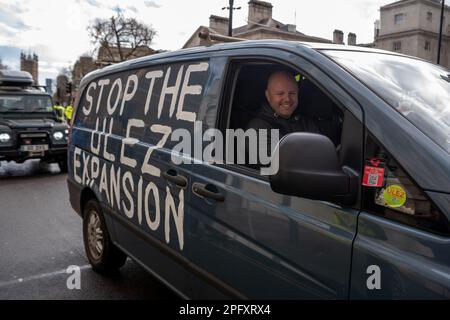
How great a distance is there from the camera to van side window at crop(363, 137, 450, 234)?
147 centimetres

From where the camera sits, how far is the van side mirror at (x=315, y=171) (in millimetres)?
1615

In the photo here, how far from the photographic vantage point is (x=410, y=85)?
1931mm

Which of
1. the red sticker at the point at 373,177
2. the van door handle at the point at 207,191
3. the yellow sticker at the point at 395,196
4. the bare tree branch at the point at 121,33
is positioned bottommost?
the van door handle at the point at 207,191

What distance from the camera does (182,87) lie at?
2.75 metres

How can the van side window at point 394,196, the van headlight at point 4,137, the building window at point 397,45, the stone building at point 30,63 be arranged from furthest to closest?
the stone building at point 30,63, the building window at point 397,45, the van headlight at point 4,137, the van side window at point 394,196

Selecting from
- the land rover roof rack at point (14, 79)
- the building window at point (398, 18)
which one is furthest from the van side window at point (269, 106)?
the building window at point (398, 18)

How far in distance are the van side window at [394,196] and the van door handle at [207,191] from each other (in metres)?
0.83

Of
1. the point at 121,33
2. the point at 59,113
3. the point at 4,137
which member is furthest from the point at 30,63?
the point at 4,137

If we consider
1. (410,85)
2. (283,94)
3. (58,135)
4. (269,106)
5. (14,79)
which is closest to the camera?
(410,85)

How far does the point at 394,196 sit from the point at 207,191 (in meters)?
1.04

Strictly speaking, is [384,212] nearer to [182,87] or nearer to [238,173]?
[238,173]

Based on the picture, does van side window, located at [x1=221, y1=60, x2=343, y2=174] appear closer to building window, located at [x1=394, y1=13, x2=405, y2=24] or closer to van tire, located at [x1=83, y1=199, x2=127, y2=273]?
van tire, located at [x1=83, y1=199, x2=127, y2=273]

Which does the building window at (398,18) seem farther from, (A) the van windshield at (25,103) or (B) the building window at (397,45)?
(A) the van windshield at (25,103)
